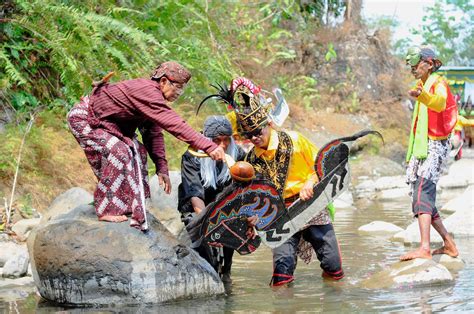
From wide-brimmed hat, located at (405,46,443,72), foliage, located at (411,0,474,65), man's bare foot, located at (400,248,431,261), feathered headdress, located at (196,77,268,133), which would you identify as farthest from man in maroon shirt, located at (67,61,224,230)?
foliage, located at (411,0,474,65)

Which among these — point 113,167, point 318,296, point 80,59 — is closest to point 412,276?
point 318,296

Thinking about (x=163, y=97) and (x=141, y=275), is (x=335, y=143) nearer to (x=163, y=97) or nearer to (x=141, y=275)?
(x=163, y=97)

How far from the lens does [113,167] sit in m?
5.72

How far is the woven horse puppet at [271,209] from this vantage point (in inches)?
238

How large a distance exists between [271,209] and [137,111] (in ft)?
4.15

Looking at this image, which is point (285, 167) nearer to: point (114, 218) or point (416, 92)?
point (416, 92)

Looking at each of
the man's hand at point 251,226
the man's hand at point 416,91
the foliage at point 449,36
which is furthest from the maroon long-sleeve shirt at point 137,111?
the foliage at point 449,36

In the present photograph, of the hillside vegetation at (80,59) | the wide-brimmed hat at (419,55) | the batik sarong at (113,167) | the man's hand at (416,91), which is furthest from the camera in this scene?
the hillside vegetation at (80,59)

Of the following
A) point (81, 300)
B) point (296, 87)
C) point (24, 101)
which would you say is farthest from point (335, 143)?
point (296, 87)

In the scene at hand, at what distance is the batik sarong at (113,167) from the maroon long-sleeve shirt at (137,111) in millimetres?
86

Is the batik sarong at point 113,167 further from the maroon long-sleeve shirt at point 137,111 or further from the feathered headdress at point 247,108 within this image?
the feathered headdress at point 247,108

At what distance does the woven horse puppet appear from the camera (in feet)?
19.8

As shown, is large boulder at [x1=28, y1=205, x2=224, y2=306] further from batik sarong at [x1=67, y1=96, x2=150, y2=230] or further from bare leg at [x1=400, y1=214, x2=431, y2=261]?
bare leg at [x1=400, y1=214, x2=431, y2=261]

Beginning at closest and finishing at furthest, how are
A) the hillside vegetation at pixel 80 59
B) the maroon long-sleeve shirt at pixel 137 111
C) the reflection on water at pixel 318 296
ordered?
the maroon long-sleeve shirt at pixel 137 111 < the reflection on water at pixel 318 296 < the hillside vegetation at pixel 80 59
